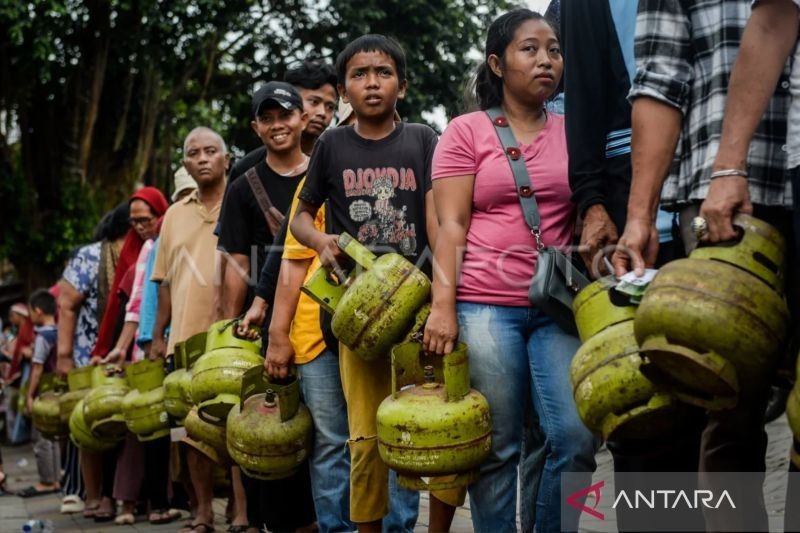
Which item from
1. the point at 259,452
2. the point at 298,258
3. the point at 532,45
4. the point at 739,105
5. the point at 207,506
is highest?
the point at 532,45

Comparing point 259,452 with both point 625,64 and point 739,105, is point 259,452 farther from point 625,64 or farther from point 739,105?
point 739,105

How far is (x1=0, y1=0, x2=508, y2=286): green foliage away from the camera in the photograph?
16.5 meters

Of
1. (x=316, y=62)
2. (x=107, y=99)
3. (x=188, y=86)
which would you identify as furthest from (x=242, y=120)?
(x=316, y=62)

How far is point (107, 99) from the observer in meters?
17.6

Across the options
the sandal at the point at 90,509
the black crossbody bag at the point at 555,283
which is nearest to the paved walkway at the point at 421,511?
the sandal at the point at 90,509

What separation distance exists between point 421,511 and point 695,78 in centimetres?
430

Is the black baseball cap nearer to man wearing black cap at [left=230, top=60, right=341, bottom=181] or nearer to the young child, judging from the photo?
man wearing black cap at [left=230, top=60, right=341, bottom=181]

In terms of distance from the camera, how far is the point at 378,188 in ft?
15.1

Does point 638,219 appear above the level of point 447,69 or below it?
below

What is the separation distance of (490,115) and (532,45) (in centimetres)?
29

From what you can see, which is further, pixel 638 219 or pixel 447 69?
pixel 447 69

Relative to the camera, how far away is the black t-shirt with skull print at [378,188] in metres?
4.58

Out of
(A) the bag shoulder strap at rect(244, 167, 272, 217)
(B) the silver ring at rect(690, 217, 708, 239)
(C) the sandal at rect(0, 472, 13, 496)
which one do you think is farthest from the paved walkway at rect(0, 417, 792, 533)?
(B) the silver ring at rect(690, 217, 708, 239)
